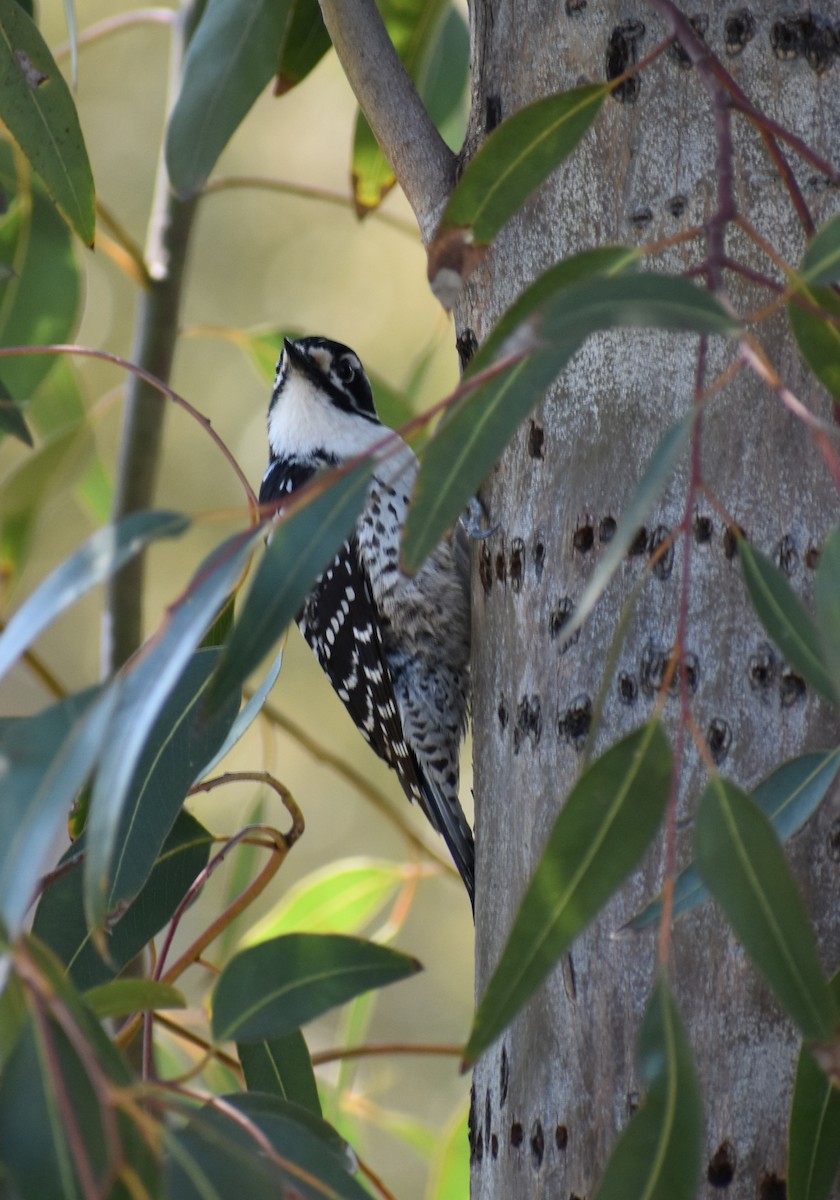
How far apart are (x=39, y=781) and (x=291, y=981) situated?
0.35 metres

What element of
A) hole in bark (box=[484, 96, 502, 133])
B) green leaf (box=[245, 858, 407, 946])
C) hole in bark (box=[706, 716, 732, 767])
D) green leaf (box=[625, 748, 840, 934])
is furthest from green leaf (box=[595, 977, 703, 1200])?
green leaf (box=[245, 858, 407, 946])

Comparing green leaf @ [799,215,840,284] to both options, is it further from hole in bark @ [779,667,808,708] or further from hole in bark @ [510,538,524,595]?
hole in bark @ [510,538,524,595]

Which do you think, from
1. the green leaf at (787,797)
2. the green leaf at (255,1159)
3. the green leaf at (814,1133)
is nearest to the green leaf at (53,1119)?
the green leaf at (255,1159)

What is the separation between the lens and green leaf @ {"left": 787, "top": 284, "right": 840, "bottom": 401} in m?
1.06

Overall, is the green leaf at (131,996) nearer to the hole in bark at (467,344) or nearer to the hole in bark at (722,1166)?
the hole in bark at (722,1166)

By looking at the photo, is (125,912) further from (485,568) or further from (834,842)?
(834,842)

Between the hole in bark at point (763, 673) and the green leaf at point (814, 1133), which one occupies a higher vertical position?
the hole in bark at point (763, 673)

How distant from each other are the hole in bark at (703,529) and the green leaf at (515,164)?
1.10ft

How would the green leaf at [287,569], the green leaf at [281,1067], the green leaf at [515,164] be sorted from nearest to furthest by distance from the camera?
the green leaf at [287,569], the green leaf at [515,164], the green leaf at [281,1067]

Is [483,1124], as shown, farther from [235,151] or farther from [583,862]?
[235,151]

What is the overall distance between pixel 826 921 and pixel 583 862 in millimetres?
364

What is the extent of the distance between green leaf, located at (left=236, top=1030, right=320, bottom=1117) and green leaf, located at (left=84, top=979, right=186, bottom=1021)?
452 millimetres

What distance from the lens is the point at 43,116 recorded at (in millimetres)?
1551

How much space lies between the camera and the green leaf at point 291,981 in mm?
1097
